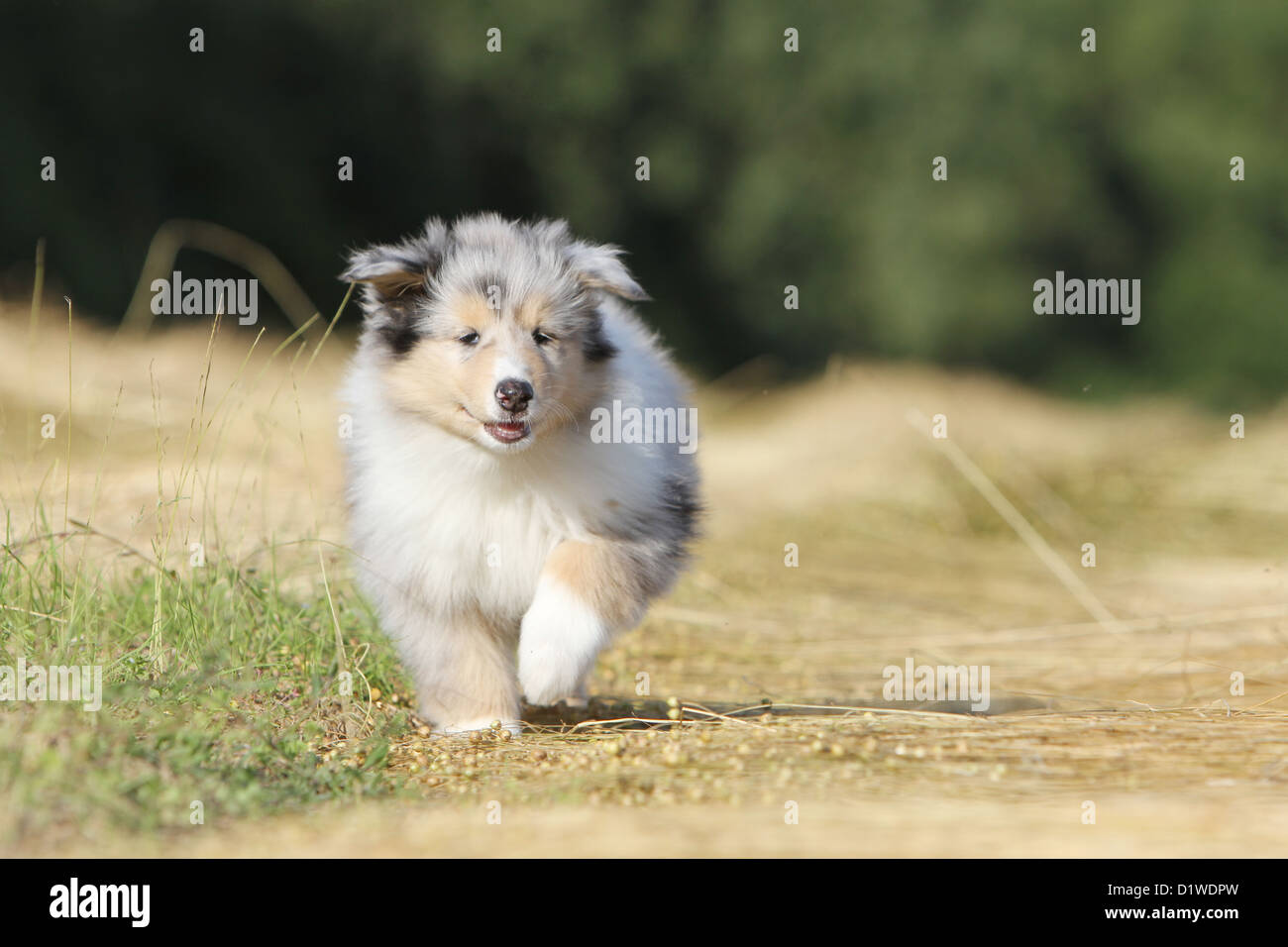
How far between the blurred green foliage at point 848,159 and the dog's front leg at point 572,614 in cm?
1201

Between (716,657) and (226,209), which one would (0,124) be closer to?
(226,209)

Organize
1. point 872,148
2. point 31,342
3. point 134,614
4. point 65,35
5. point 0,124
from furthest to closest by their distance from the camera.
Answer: point 872,148, point 65,35, point 0,124, point 31,342, point 134,614

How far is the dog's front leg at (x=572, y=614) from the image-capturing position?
4398 mm

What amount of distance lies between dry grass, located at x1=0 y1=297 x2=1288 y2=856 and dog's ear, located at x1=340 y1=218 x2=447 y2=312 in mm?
568

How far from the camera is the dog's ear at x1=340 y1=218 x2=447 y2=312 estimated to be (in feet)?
Answer: 15.1

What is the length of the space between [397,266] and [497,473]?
0.71 metres

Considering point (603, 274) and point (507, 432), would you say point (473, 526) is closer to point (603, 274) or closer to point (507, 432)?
point (507, 432)

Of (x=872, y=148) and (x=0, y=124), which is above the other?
(x=872, y=148)

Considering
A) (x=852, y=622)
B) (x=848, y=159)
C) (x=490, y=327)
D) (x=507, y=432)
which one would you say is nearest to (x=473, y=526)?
(x=507, y=432)

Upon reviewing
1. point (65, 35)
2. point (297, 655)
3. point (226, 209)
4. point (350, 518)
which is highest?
point (65, 35)

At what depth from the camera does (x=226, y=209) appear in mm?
15359

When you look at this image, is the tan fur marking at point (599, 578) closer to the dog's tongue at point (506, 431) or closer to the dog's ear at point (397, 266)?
the dog's tongue at point (506, 431)
